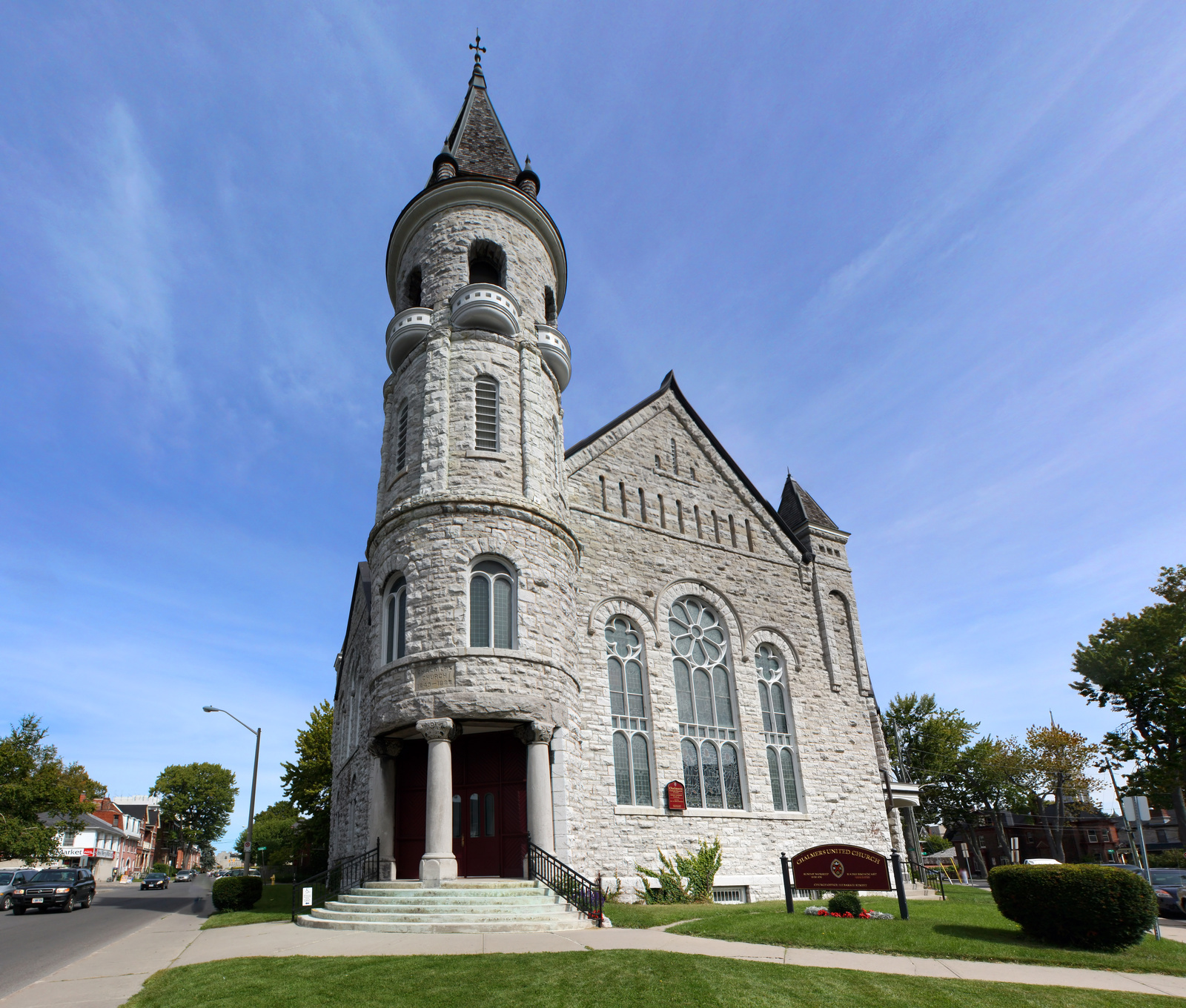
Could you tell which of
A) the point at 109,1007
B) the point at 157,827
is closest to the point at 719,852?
the point at 109,1007

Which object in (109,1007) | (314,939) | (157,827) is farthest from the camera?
(157,827)

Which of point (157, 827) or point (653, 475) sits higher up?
point (653, 475)

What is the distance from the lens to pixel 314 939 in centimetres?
1091

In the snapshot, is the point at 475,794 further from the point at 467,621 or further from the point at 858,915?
the point at 858,915

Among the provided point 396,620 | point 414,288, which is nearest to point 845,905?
point 396,620

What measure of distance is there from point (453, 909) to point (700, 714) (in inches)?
395

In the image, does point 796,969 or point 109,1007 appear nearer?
point 109,1007

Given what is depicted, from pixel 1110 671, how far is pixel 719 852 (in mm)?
24415

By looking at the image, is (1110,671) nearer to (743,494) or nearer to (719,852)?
(743,494)

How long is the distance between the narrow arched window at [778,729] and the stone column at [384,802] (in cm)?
1071

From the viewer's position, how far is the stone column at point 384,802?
15258 mm

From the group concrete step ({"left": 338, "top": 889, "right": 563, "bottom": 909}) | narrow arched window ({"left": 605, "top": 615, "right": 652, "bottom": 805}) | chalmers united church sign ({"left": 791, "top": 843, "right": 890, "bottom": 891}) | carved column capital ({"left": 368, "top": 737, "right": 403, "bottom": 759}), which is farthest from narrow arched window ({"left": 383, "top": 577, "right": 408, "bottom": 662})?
chalmers united church sign ({"left": 791, "top": 843, "right": 890, "bottom": 891})

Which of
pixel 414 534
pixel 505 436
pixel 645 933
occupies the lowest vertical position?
pixel 645 933

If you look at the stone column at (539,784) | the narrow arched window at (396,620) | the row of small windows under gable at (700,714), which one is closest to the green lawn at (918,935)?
the stone column at (539,784)
